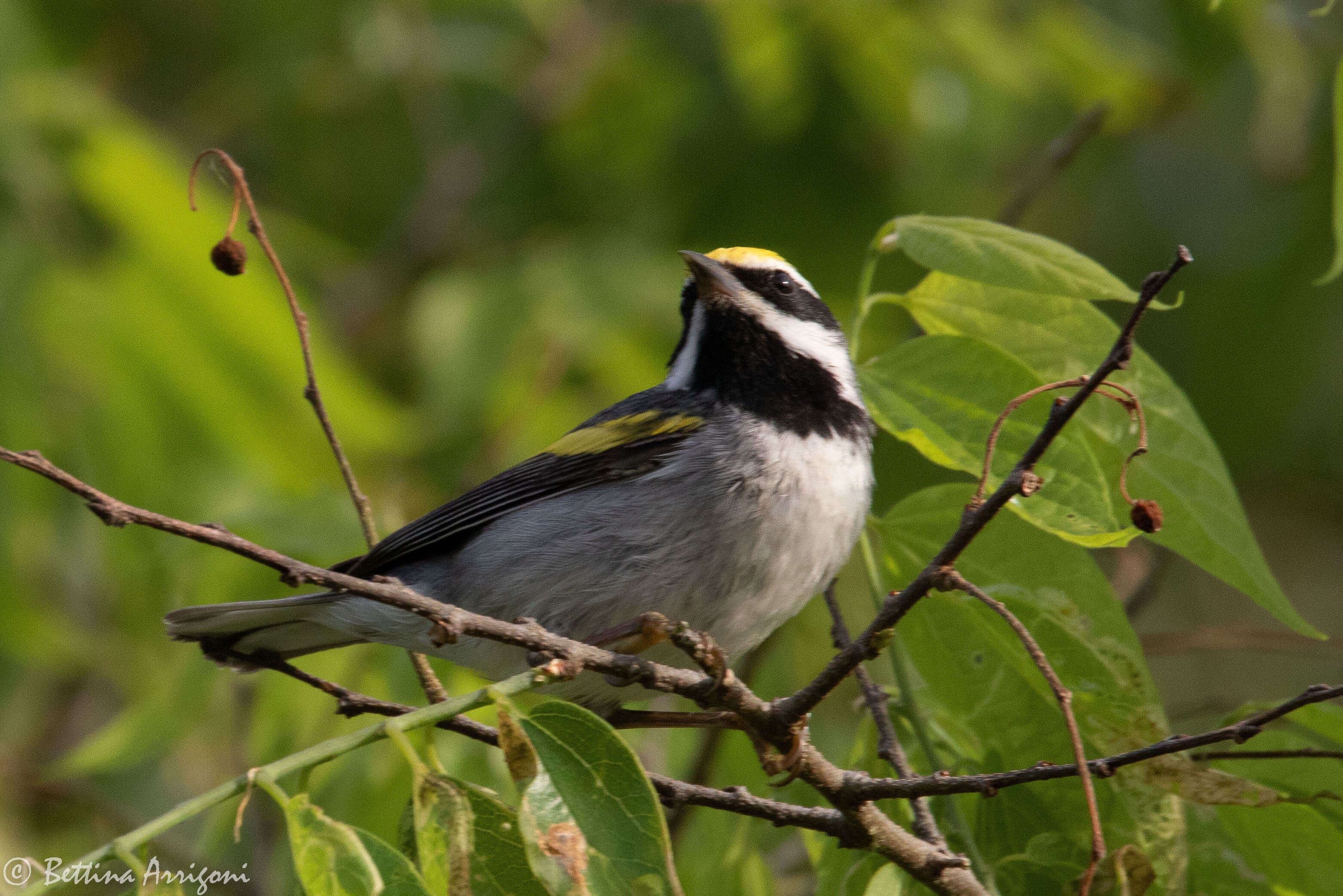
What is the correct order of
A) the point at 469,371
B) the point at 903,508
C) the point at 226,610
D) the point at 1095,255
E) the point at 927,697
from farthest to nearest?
the point at 1095,255, the point at 469,371, the point at 226,610, the point at 927,697, the point at 903,508

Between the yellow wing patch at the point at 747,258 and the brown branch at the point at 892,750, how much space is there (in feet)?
4.73

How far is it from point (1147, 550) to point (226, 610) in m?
3.35

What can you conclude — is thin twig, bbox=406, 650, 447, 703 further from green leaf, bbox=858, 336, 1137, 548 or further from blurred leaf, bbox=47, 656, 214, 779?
green leaf, bbox=858, 336, 1137, 548

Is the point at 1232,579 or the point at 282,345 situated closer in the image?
the point at 1232,579

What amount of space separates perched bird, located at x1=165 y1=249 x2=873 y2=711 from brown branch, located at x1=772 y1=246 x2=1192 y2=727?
99 cm

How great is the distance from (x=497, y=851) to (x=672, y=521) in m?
1.23

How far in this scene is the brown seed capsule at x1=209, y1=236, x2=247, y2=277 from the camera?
2500 millimetres

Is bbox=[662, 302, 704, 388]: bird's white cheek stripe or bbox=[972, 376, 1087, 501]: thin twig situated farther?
bbox=[662, 302, 704, 388]: bird's white cheek stripe

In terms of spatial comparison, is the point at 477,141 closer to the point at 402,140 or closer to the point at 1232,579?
the point at 402,140

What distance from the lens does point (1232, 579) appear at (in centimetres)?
232

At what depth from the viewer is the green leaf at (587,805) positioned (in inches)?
71.7

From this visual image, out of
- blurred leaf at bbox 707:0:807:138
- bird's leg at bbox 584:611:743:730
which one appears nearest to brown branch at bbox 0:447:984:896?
bird's leg at bbox 584:611:743:730

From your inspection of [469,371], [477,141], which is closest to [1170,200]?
[477,141]

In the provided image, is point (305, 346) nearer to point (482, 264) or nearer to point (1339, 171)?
point (1339, 171)
